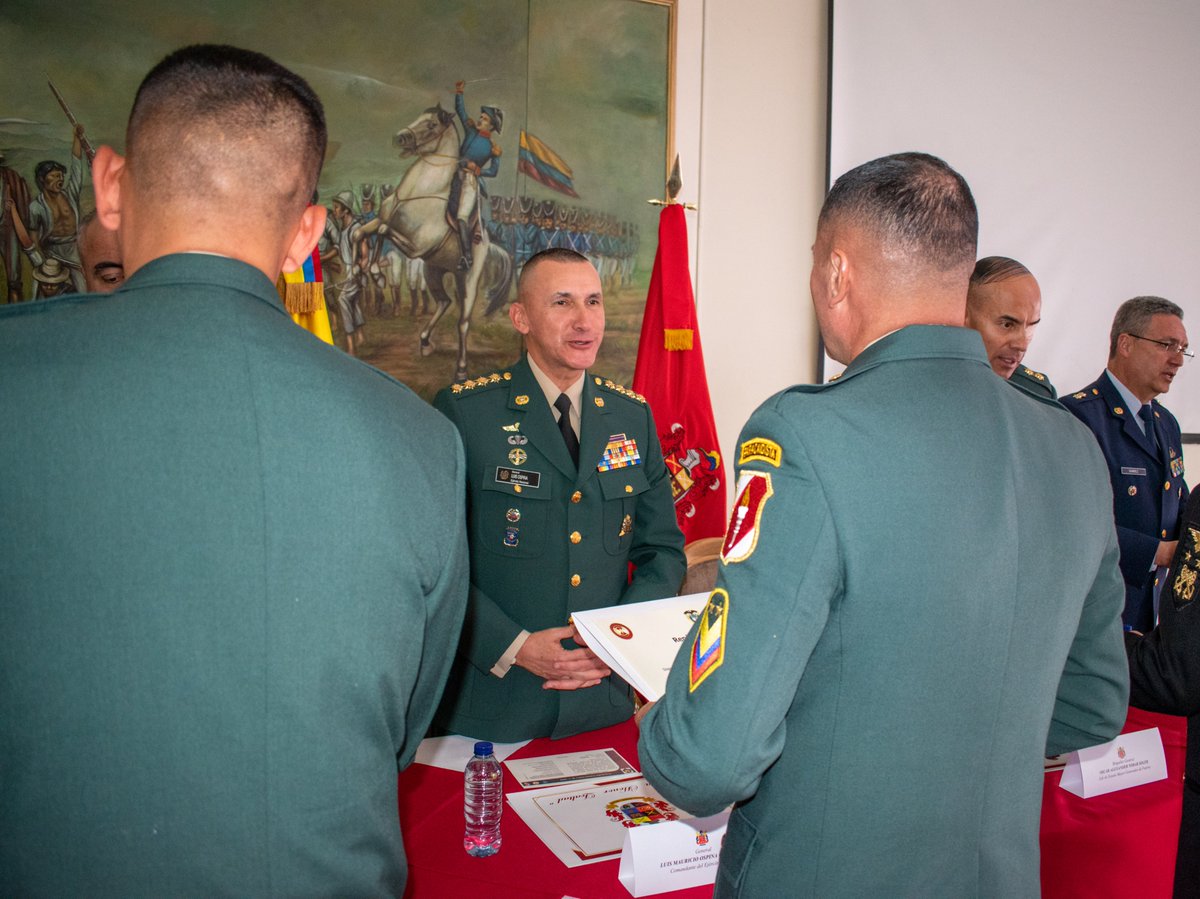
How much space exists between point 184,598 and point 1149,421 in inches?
157

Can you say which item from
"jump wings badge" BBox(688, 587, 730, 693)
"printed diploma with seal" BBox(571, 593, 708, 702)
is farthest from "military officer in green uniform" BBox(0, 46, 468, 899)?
"printed diploma with seal" BBox(571, 593, 708, 702)

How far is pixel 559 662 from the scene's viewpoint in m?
2.08

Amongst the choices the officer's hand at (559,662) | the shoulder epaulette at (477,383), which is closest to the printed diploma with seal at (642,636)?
the officer's hand at (559,662)

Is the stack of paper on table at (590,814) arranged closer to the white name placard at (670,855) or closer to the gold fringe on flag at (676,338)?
the white name placard at (670,855)

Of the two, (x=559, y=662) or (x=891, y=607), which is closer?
(x=891, y=607)

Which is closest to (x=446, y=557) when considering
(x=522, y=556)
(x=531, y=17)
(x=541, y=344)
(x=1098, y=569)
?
(x=1098, y=569)

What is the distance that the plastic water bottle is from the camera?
1.52 meters

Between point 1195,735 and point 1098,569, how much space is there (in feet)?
2.16

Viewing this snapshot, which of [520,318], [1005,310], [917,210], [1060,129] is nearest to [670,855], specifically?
[917,210]

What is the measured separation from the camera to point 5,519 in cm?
82

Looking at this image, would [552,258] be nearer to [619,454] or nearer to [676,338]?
[619,454]

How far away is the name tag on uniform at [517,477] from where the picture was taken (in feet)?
8.01

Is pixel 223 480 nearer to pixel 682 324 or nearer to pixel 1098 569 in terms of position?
pixel 1098 569

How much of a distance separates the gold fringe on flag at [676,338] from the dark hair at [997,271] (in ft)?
4.03
